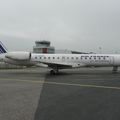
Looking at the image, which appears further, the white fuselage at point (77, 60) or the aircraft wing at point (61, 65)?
the white fuselage at point (77, 60)

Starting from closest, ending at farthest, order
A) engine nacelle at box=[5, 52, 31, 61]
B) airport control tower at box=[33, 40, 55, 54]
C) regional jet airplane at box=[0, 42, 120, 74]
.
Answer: engine nacelle at box=[5, 52, 31, 61] → regional jet airplane at box=[0, 42, 120, 74] → airport control tower at box=[33, 40, 55, 54]

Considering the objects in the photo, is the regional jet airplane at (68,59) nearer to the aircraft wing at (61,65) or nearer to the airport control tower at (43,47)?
the aircraft wing at (61,65)

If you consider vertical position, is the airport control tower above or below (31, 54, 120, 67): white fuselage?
above

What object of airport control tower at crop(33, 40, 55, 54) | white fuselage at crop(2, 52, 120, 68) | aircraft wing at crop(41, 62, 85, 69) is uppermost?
airport control tower at crop(33, 40, 55, 54)

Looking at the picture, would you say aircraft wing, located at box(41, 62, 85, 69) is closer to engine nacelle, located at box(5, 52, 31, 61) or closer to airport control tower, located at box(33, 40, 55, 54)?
engine nacelle, located at box(5, 52, 31, 61)

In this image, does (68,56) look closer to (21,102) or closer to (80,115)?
(21,102)

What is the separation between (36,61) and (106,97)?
17.8m

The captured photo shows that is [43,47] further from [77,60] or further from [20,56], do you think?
[20,56]

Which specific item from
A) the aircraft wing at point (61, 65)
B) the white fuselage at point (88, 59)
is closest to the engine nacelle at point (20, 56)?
the white fuselage at point (88, 59)

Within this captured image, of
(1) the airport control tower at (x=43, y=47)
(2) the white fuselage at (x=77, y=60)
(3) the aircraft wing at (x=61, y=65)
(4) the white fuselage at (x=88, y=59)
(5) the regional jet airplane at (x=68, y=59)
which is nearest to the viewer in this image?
(3) the aircraft wing at (x=61, y=65)

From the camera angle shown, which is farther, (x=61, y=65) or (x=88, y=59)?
(x=88, y=59)

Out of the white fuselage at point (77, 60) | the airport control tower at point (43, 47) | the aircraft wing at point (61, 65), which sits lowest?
the aircraft wing at point (61, 65)

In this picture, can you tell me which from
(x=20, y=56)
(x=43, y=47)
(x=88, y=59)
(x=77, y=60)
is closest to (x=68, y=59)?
(x=77, y=60)

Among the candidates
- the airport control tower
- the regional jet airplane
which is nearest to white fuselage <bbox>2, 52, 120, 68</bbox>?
the regional jet airplane
